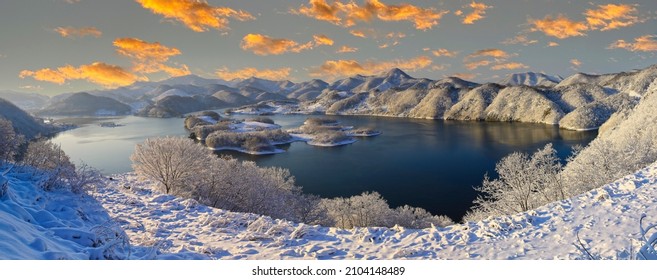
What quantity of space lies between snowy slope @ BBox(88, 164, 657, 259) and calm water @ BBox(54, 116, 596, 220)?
118 feet

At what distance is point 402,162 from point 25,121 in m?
162

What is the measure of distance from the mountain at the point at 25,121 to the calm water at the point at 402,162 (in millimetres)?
48547

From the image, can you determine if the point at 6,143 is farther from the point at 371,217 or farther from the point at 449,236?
the point at 371,217

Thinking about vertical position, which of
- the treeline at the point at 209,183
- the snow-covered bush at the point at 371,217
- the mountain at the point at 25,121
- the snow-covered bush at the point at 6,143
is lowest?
the snow-covered bush at the point at 371,217

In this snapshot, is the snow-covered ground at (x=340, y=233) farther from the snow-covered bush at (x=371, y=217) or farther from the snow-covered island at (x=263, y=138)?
the snow-covered island at (x=263, y=138)

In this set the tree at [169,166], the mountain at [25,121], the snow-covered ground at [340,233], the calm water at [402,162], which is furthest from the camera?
the mountain at [25,121]

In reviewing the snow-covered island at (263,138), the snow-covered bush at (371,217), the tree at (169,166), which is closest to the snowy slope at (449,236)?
the tree at (169,166)

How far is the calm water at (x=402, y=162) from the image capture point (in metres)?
57.2

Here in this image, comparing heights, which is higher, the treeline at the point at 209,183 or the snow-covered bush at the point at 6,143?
the snow-covered bush at the point at 6,143

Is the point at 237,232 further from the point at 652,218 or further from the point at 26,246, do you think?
the point at 652,218

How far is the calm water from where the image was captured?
57.2m

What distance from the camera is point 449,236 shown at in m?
11.3

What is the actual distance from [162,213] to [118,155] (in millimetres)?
80153

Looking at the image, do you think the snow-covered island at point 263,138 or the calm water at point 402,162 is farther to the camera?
the snow-covered island at point 263,138
